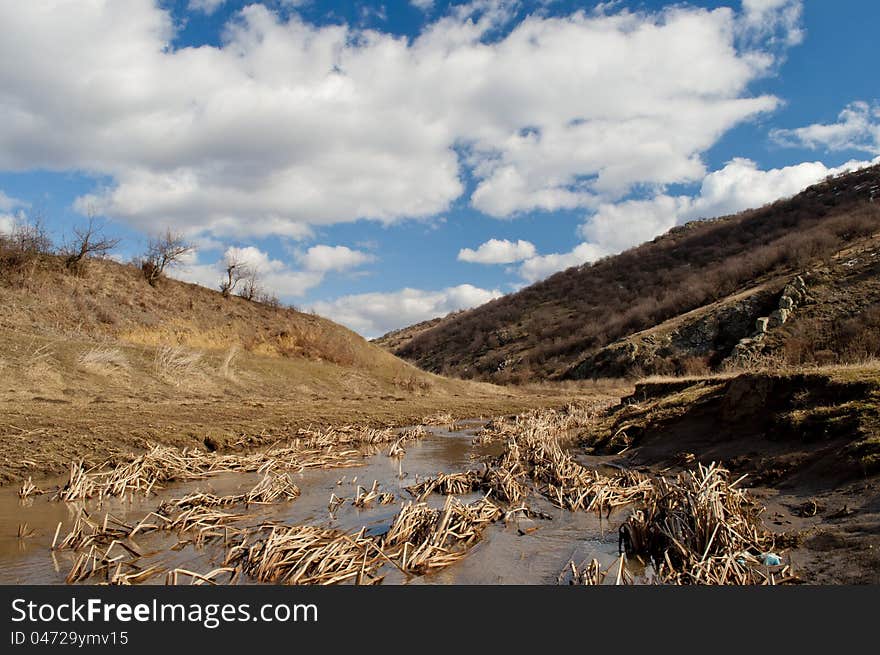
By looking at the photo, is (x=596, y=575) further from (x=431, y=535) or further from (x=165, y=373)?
(x=165, y=373)

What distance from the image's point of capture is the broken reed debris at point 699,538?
5.79 m

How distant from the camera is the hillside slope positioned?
46.6m

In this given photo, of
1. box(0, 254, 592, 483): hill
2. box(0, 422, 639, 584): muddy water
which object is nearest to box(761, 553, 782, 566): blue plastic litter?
box(0, 422, 639, 584): muddy water

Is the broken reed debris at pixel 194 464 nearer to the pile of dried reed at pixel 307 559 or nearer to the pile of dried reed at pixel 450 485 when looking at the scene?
the pile of dried reed at pixel 450 485

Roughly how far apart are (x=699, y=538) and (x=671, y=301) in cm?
6523

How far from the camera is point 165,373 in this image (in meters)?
24.8

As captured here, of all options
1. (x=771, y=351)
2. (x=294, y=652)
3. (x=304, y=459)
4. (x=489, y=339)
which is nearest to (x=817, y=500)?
Answer: (x=294, y=652)

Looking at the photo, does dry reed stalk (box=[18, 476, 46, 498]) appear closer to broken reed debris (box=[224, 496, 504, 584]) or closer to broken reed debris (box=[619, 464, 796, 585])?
broken reed debris (box=[224, 496, 504, 584])

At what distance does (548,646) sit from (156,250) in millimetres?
43675

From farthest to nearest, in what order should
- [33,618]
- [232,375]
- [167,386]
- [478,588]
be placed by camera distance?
[232,375] < [167,386] < [478,588] < [33,618]

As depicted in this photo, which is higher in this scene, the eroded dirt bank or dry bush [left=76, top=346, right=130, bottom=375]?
dry bush [left=76, top=346, right=130, bottom=375]

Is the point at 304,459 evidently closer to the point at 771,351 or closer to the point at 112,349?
the point at 112,349

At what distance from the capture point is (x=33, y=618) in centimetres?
489

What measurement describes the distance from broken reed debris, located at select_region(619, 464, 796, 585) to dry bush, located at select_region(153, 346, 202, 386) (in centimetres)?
2233
